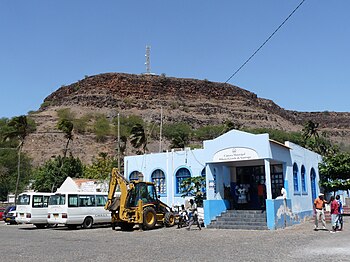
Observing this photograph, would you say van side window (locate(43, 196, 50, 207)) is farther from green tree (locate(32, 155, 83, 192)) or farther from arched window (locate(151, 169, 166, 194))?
green tree (locate(32, 155, 83, 192))

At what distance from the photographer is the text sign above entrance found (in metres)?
19.2

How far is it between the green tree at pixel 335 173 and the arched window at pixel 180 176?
853 centimetres

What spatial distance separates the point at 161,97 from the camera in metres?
126

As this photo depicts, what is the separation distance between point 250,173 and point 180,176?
17.9 ft

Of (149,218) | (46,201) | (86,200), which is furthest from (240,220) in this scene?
(46,201)

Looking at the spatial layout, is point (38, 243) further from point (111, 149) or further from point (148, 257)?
point (111, 149)

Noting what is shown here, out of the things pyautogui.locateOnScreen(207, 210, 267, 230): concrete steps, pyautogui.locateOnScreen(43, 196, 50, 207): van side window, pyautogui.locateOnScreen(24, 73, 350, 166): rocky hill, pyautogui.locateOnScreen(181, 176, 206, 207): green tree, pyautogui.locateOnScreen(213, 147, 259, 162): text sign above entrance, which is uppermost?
pyautogui.locateOnScreen(24, 73, 350, 166): rocky hill

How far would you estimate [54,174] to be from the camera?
153 feet

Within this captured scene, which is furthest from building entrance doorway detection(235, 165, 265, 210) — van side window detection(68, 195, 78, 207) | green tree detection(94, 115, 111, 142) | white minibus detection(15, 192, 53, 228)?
green tree detection(94, 115, 111, 142)

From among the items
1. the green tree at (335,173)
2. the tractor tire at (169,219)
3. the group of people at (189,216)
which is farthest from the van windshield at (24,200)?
the green tree at (335,173)

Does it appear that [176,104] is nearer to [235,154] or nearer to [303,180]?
[303,180]

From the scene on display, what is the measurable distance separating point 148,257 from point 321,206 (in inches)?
355

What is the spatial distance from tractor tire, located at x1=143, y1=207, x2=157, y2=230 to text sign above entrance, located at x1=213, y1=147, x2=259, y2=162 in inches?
159

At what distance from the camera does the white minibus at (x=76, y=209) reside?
2098 centimetres
